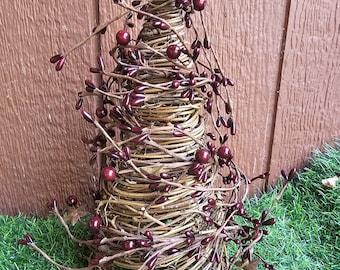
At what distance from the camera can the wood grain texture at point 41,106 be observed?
985 mm

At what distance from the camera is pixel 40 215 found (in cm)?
110

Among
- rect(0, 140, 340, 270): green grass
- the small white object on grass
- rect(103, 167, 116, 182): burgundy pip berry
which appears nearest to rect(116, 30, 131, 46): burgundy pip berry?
rect(103, 167, 116, 182): burgundy pip berry

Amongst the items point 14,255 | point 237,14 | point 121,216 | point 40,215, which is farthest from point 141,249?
point 237,14

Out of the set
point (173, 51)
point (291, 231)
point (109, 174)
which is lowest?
point (291, 231)

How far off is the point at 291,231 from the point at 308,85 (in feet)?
1.09

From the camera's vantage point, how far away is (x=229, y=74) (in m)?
1.08

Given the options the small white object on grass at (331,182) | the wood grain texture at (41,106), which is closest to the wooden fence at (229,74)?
the wood grain texture at (41,106)

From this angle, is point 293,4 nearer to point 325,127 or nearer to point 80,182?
point 325,127

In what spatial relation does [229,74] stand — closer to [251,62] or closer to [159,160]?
[251,62]

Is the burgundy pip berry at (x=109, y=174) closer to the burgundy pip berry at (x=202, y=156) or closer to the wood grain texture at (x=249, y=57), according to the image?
the burgundy pip berry at (x=202, y=156)

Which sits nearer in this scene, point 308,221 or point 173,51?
point 173,51

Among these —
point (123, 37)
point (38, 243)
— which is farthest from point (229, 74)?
point (38, 243)

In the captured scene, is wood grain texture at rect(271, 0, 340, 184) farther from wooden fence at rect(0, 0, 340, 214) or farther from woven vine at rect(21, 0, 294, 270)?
woven vine at rect(21, 0, 294, 270)

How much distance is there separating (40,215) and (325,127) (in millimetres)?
685
